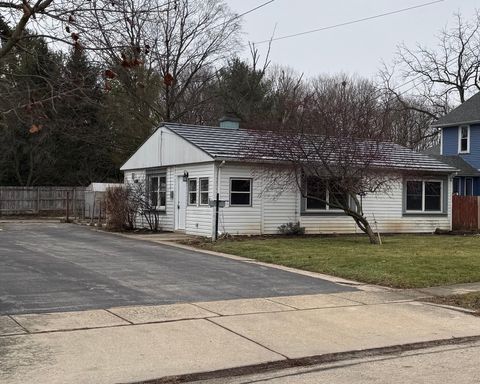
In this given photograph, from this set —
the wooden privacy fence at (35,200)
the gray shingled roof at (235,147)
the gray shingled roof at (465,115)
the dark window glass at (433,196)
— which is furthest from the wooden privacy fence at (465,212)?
the wooden privacy fence at (35,200)

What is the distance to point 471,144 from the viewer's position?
1364 inches

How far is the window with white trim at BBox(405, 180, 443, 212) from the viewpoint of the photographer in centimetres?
2555

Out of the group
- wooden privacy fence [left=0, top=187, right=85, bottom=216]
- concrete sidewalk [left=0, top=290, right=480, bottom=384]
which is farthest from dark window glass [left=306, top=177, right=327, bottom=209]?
wooden privacy fence [left=0, top=187, right=85, bottom=216]

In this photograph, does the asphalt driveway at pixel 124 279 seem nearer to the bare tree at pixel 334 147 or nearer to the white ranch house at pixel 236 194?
the white ranch house at pixel 236 194

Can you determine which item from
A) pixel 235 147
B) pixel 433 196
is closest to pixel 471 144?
pixel 433 196

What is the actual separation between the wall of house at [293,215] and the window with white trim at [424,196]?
1.22ft

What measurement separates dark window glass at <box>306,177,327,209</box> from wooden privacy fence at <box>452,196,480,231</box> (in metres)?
7.26

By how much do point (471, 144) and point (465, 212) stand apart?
8.98 m

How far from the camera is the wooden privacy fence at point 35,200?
122 feet

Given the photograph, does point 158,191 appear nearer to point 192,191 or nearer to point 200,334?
point 192,191

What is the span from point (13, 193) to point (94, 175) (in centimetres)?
736

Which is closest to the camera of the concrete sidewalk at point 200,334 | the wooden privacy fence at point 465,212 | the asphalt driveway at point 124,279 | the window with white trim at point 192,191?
the concrete sidewalk at point 200,334

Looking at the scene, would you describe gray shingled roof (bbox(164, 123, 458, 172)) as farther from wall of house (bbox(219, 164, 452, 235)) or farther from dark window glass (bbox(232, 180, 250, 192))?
dark window glass (bbox(232, 180, 250, 192))

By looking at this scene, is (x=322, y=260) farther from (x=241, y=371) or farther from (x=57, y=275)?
(x=241, y=371)
